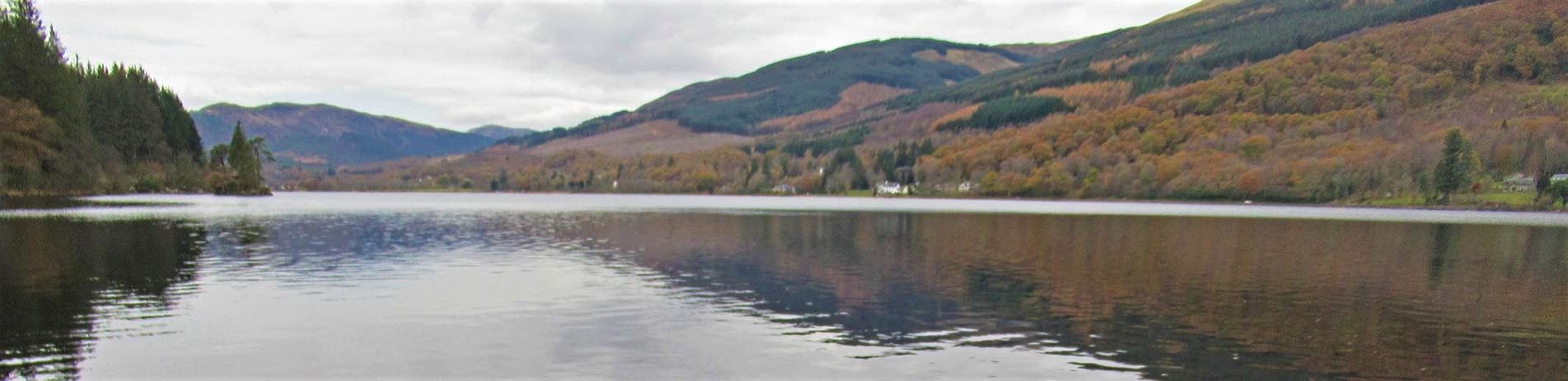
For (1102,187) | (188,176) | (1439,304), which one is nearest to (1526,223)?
(1439,304)

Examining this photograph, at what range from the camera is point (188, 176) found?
169125 mm

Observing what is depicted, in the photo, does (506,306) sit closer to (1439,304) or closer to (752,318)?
(752,318)

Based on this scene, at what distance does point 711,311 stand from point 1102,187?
17559 cm

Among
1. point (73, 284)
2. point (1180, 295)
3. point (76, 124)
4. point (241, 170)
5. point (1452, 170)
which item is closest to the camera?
point (73, 284)

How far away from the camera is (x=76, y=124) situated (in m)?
116

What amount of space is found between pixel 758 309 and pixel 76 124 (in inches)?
4978

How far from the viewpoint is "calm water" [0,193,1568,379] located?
19.9 metres

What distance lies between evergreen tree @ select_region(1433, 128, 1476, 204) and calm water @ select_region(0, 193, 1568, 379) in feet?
340

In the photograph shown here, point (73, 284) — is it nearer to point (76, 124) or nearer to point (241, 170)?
point (76, 124)

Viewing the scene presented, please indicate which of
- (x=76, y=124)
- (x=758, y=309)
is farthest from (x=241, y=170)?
(x=758, y=309)

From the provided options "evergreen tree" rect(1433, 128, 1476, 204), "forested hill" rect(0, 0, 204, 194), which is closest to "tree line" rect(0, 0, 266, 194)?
"forested hill" rect(0, 0, 204, 194)

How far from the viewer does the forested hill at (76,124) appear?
103 metres

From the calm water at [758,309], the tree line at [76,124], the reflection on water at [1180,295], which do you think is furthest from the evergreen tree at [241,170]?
the reflection on water at [1180,295]

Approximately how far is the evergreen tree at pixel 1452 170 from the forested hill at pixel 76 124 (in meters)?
192
